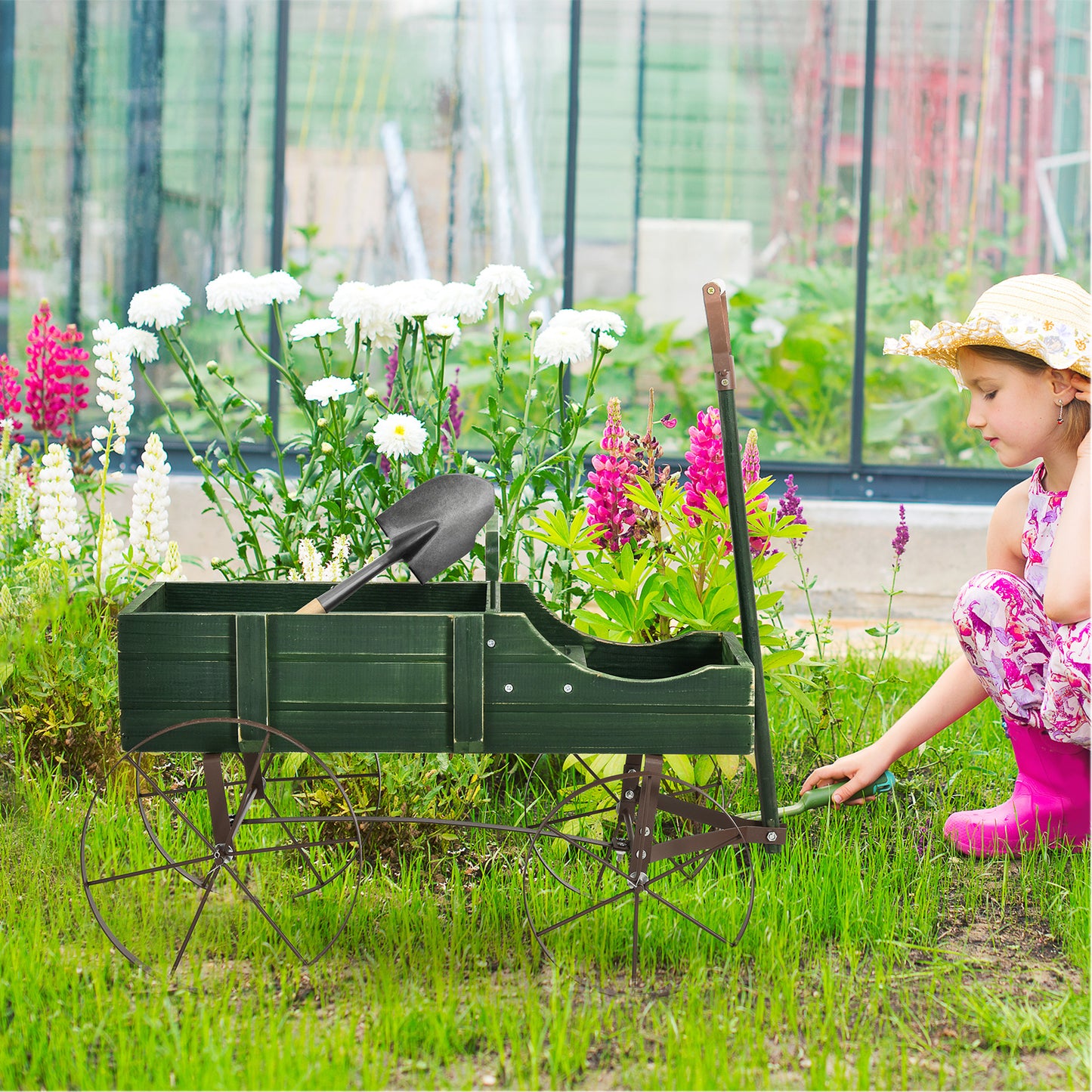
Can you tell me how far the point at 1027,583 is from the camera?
7.75 feet

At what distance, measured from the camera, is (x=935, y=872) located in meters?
2.34

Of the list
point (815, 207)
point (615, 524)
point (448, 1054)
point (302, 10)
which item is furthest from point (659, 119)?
point (448, 1054)

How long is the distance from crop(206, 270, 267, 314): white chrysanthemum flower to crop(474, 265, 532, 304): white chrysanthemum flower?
49cm

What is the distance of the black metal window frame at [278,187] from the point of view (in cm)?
536

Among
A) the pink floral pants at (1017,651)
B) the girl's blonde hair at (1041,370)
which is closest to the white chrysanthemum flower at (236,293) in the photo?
the girl's blonde hair at (1041,370)

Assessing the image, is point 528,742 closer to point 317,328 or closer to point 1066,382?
point 1066,382

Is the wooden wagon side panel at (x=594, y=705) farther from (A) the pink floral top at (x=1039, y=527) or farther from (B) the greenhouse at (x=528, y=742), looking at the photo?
(A) the pink floral top at (x=1039, y=527)

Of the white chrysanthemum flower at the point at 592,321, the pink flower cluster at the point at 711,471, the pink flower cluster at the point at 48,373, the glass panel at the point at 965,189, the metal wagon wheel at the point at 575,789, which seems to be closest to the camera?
the metal wagon wheel at the point at 575,789

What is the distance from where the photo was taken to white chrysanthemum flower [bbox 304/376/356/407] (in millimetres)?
2623

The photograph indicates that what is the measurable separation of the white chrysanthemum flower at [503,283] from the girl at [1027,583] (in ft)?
2.81

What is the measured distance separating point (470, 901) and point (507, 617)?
69cm

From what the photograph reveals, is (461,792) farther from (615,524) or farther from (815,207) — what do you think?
(815,207)

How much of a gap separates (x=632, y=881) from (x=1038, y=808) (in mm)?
962

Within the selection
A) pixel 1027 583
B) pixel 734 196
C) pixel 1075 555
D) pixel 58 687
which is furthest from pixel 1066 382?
pixel 734 196
